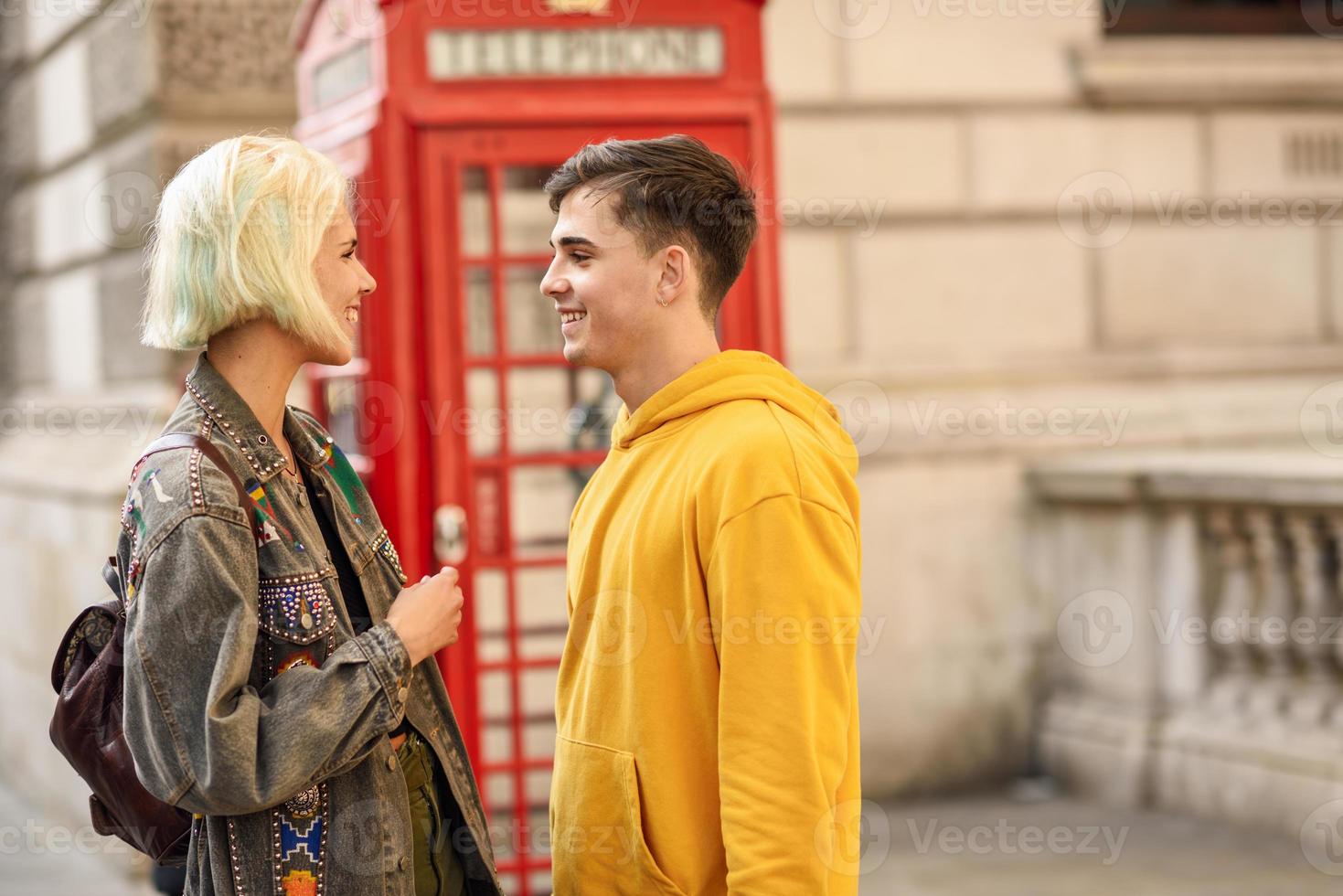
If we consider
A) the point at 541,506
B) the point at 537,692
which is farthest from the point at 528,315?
the point at 537,692

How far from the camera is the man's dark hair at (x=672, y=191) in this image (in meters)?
2.09

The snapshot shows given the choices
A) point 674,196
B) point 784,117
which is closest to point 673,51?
point 784,117

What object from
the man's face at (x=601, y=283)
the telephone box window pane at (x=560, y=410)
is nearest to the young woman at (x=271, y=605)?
the man's face at (x=601, y=283)

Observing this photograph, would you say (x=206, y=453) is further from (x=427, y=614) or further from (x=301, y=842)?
(x=301, y=842)

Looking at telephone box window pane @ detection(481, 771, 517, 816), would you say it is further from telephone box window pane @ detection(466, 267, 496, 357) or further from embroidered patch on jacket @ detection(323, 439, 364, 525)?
embroidered patch on jacket @ detection(323, 439, 364, 525)

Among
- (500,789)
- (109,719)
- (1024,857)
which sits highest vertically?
(109,719)

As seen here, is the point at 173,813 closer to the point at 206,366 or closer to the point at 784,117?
the point at 206,366

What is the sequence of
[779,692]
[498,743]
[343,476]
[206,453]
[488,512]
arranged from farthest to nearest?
1. [498,743]
2. [488,512]
3. [343,476]
4. [206,453]
5. [779,692]

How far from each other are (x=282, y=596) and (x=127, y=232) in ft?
13.6

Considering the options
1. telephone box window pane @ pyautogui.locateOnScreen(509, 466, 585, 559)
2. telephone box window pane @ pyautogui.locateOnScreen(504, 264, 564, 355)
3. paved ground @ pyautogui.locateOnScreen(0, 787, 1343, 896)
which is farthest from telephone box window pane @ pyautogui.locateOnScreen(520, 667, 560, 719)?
paved ground @ pyautogui.locateOnScreen(0, 787, 1343, 896)

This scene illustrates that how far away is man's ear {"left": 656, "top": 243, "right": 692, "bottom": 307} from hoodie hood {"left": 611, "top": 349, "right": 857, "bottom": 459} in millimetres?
99

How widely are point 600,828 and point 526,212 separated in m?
2.42

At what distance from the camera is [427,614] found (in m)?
2.09

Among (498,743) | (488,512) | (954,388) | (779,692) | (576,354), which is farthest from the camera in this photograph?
(954,388)
